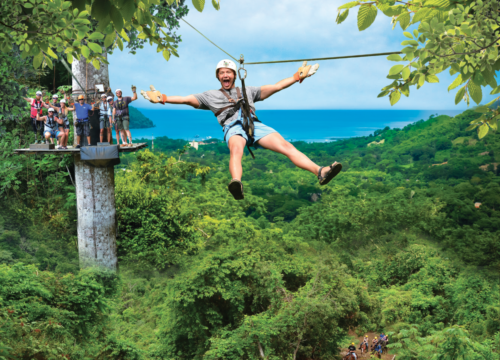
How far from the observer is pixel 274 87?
4281 mm

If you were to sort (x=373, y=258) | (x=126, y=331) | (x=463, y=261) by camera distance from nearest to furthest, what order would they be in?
1. (x=126, y=331)
2. (x=463, y=261)
3. (x=373, y=258)

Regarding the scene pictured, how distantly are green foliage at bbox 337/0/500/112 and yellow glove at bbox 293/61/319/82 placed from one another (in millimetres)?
935

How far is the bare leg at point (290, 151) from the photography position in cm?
A: 357

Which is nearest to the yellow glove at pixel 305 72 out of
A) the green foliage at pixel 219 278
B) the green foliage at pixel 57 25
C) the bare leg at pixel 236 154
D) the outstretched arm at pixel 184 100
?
the bare leg at pixel 236 154

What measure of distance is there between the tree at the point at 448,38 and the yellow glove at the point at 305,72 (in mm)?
935

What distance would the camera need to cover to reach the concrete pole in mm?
9273

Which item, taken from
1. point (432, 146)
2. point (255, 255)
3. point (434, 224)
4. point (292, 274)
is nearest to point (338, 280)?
point (292, 274)

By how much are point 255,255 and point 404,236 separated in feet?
47.2

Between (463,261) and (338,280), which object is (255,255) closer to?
(338,280)

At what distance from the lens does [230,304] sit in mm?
11523

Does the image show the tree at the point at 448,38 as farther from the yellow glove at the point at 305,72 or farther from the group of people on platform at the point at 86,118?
the group of people on platform at the point at 86,118

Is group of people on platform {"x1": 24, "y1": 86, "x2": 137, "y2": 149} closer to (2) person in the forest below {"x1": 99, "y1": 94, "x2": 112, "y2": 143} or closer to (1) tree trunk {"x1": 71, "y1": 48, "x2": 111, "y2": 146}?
(2) person in the forest below {"x1": 99, "y1": 94, "x2": 112, "y2": 143}

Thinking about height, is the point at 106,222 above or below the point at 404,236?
above

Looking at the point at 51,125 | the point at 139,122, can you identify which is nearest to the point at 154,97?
the point at 51,125
